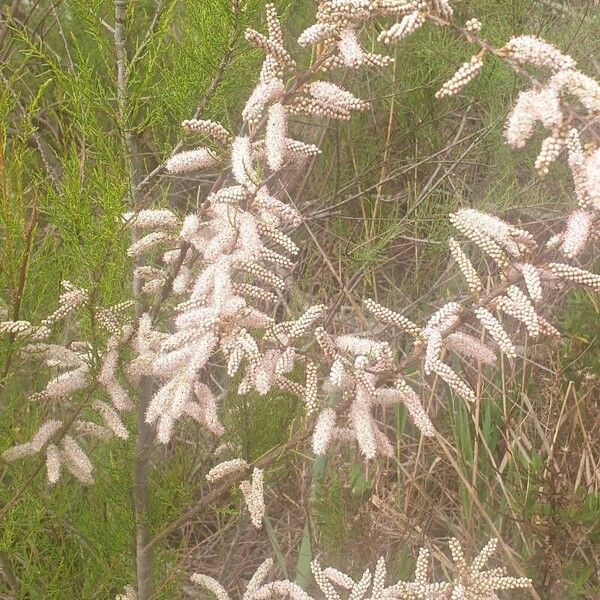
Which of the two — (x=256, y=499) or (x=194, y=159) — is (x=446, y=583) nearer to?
(x=256, y=499)

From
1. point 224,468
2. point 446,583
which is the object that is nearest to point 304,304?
point 224,468

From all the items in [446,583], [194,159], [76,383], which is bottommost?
[446,583]

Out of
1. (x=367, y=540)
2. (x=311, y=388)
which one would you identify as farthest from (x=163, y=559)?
(x=311, y=388)

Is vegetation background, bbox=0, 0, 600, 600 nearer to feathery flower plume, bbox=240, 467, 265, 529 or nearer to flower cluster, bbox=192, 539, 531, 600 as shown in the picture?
feathery flower plume, bbox=240, 467, 265, 529

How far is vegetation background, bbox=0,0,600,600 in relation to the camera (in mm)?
2178

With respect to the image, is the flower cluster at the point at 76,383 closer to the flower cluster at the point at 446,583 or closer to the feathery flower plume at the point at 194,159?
the feathery flower plume at the point at 194,159

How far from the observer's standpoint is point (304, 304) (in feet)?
11.1

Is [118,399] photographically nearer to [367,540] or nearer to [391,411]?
[367,540]

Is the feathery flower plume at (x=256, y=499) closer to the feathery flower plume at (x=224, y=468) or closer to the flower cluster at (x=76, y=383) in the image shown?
the feathery flower plume at (x=224, y=468)

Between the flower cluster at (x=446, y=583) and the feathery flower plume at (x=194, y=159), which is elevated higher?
the feathery flower plume at (x=194, y=159)

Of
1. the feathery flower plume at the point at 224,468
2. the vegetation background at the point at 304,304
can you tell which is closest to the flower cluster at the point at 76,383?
the vegetation background at the point at 304,304

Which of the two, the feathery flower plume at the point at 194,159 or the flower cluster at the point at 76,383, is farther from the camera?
the flower cluster at the point at 76,383

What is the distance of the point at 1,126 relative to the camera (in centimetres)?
203

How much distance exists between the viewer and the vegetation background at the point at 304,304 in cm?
218
